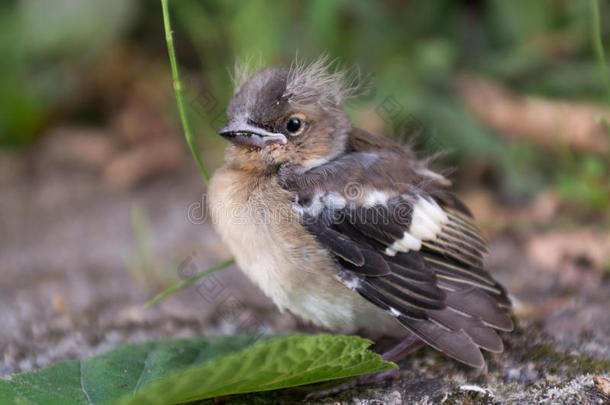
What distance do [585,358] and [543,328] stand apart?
0.40m

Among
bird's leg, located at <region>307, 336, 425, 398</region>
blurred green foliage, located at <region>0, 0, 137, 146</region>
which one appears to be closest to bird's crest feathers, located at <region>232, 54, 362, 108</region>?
bird's leg, located at <region>307, 336, 425, 398</region>

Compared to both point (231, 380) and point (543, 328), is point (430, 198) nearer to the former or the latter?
point (543, 328)

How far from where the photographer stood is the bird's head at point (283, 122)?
8.60ft

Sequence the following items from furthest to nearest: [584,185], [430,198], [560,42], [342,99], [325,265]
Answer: [560,42] → [584,185] → [342,99] → [430,198] → [325,265]

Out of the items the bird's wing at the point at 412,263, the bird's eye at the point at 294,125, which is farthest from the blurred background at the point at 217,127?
the bird's eye at the point at 294,125

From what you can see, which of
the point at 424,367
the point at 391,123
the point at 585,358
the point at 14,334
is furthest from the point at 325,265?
the point at 391,123

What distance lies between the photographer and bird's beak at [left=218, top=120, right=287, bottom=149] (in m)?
2.60

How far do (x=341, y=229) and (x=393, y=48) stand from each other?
260cm

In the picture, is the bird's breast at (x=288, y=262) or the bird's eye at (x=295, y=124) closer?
the bird's breast at (x=288, y=262)

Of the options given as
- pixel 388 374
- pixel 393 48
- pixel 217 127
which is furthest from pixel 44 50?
pixel 388 374

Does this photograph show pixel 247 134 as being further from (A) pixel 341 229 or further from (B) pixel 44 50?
(B) pixel 44 50

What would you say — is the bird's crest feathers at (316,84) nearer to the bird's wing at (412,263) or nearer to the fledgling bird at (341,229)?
the fledgling bird at (341,229)

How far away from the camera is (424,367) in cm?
253

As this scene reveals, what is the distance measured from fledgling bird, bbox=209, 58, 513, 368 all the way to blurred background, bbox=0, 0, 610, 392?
67 cm
